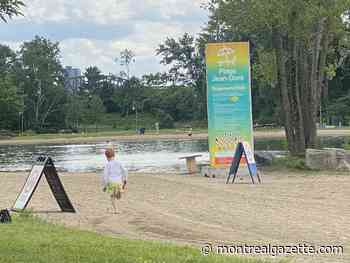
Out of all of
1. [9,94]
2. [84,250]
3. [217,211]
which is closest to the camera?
[84,250]

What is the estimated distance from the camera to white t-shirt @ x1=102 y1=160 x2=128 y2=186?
42.2 ft

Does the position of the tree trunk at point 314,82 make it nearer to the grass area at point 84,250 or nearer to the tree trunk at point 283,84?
the tree trunk at point 283,84

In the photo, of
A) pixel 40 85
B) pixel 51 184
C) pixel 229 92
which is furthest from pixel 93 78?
pixel 51 184

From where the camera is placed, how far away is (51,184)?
509 inches

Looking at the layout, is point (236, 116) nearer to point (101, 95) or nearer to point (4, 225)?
point (4, 225)

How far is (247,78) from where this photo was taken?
842 inches

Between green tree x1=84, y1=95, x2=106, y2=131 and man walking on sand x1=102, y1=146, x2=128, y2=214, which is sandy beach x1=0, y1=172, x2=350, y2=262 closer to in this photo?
man walking on sand x1=102, y1=146, x2=128, y2=214

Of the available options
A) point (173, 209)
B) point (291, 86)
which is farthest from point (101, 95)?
point (173, 209)

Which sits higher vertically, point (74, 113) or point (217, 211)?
point (74, 113)

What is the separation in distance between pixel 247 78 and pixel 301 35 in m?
4.08

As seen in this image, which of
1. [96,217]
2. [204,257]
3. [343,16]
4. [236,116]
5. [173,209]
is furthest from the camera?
[343,16]

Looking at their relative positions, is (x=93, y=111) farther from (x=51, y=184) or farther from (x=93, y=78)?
(x=51, y=184)

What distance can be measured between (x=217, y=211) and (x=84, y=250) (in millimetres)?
5515

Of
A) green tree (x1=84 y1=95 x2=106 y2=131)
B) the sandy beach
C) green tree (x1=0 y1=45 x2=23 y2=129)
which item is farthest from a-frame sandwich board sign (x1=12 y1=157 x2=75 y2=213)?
green tree (x1=84 y1=95 x2=106 y2=131)
